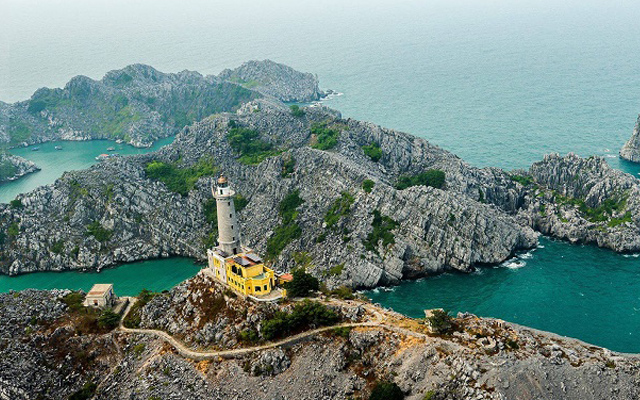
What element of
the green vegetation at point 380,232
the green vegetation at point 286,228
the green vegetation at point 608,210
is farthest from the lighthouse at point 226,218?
the green vegetation at point 608,210

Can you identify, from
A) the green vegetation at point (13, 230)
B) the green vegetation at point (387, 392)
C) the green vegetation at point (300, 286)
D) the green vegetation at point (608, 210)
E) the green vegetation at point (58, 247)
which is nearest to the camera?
the green vegetation at point (387, 392)

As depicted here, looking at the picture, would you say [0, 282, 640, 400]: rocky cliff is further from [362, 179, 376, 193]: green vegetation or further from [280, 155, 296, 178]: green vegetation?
[280, 155, 296, 178]: green vegetation

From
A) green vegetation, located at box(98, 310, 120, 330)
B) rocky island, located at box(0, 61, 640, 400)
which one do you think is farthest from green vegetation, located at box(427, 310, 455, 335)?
green vegetation, located at box(98, 310, 120, 330)

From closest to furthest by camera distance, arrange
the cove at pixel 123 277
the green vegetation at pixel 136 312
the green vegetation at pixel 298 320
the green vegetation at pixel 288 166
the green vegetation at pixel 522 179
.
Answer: the green vegetation at pixel 298 320 < the green vegetation at pixel 136 312 < the cove at pixel 123 277 < the green vegetation at pixel 288 166 < the green vegetation at pixel 522 179

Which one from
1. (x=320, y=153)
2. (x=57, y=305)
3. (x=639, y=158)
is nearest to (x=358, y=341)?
(x=57, y=305)

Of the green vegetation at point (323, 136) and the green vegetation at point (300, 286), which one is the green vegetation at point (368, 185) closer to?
the green vegetation at point (323, 136)

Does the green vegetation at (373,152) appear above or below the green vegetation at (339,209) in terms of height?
above

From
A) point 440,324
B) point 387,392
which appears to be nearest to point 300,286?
point 440,324
